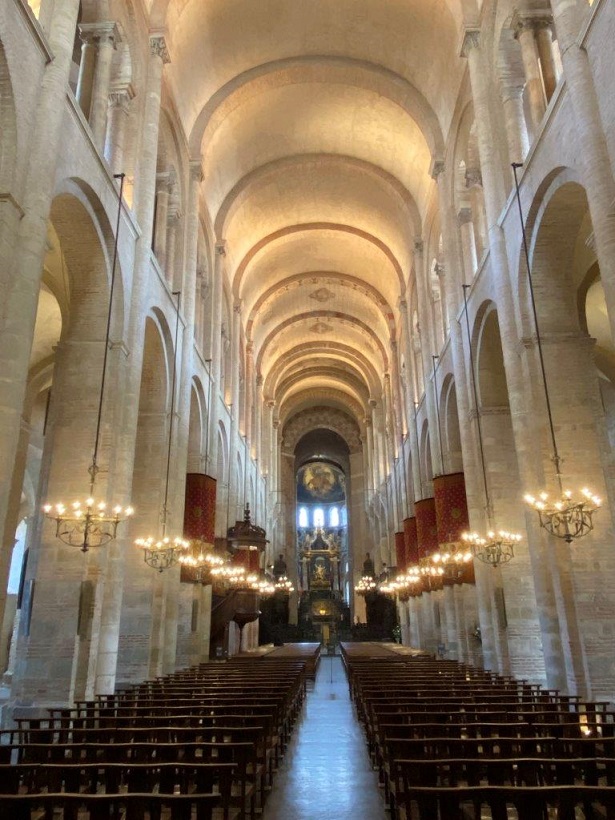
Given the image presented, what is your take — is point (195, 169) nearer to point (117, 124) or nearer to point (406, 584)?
point (117, 124)

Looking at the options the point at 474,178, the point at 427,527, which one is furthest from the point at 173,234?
Answer: the point at 427,527

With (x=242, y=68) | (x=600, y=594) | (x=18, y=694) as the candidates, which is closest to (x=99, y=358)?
(x=18, y=694)

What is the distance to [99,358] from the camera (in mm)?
12094

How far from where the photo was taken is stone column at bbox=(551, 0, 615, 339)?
838cm

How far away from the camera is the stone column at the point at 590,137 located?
8375 mm

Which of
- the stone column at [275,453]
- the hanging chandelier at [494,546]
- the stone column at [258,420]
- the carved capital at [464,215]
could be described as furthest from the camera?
the stone column at [275,453]

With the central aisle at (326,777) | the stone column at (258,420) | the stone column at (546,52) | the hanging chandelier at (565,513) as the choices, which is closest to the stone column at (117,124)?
the stone column at (546,52)

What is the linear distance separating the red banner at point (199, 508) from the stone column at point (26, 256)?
29.3ft

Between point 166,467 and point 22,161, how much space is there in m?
8.94

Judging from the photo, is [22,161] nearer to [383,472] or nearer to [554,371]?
Result: [554,371]

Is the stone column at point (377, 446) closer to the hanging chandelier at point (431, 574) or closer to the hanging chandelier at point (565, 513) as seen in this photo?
the hanging chandelier at point (431, 574)

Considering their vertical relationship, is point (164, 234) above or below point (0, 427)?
above

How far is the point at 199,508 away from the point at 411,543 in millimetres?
10686

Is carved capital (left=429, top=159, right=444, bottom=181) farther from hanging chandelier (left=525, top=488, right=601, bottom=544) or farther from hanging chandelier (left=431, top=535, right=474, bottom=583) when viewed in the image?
hanging chandelier (left=525, top=488, right=601, bottom=544)
